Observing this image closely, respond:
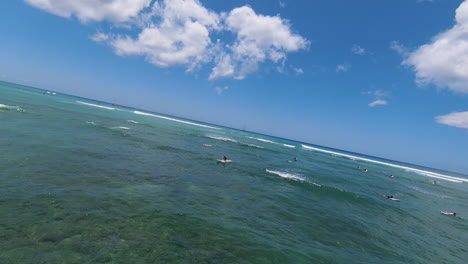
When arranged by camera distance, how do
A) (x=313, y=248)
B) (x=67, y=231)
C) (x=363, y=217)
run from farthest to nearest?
(x=363, y=217) → (x=313, y=248) → (x=67, y=231)

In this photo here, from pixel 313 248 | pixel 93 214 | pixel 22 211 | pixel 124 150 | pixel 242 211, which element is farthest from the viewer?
pixel 124 150

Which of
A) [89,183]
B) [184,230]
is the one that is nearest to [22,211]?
[89,183]

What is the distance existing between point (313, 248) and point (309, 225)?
134 inches

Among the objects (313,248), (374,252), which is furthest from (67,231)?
(374,252)

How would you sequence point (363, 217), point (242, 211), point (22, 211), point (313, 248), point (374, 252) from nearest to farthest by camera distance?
point (22, 211) < point (313, 248) < point (374, 252) < point (242, 211) < point (363, 217)

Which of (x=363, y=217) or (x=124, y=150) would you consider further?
(x=124, y=150)

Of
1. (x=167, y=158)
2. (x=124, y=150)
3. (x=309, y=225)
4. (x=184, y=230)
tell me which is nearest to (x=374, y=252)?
(x=309, y=225)

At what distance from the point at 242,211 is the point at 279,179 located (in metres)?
13.5

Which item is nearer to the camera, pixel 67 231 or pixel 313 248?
pixel 67 231

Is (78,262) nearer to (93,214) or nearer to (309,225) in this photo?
(93,214)

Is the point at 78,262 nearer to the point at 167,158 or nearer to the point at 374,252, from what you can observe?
the point at 374,252

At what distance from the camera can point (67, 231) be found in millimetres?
9312

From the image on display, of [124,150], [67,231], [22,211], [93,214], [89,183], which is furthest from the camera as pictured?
[124,150]

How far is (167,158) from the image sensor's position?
2764 cm
